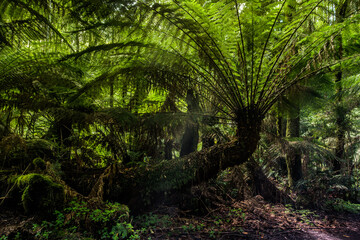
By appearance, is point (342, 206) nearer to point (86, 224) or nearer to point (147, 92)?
point (147, 92)

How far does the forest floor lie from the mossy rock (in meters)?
0.11

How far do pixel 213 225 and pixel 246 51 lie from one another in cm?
236

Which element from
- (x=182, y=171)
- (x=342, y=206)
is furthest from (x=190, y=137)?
(x=342, y=206)

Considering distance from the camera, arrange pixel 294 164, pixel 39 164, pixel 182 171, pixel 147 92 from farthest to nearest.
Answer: pixel 294 164, pixel 147 92, pixel 182 171, pixel 39 164

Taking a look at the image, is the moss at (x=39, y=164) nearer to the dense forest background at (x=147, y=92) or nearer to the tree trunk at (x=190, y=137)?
the dense forest background at (x=147, y=92)

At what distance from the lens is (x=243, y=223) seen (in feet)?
9.29

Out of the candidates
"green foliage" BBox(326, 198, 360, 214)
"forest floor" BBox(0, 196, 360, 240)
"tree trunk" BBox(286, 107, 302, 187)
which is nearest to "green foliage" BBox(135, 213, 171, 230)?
"forest floor" BBox(0, 196, 360, 240)

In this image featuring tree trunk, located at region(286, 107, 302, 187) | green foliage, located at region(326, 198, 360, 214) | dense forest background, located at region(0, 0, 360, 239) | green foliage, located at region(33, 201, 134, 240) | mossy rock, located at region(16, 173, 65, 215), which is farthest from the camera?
tree trunk, located at region(286, 107, 302, 187)

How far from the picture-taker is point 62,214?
200 centimetres

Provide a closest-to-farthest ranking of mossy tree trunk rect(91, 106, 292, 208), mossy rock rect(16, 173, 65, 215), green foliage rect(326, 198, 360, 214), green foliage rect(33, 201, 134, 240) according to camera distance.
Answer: green foliage rect(33, 201, 134, 240) → mossy rock rect(16, 173, 65, 215) → mossy tree trunk rect(91, 106, 292, 208) → green foliage rect(326, 198, 360, 214)

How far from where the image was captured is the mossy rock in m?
2.02

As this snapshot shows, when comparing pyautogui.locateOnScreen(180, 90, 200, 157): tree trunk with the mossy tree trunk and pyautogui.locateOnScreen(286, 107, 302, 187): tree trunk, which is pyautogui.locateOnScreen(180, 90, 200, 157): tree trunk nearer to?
the mossy tree trunk

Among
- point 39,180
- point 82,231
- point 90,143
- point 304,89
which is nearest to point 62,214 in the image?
point 82,231

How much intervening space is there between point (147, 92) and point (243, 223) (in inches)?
88.0
